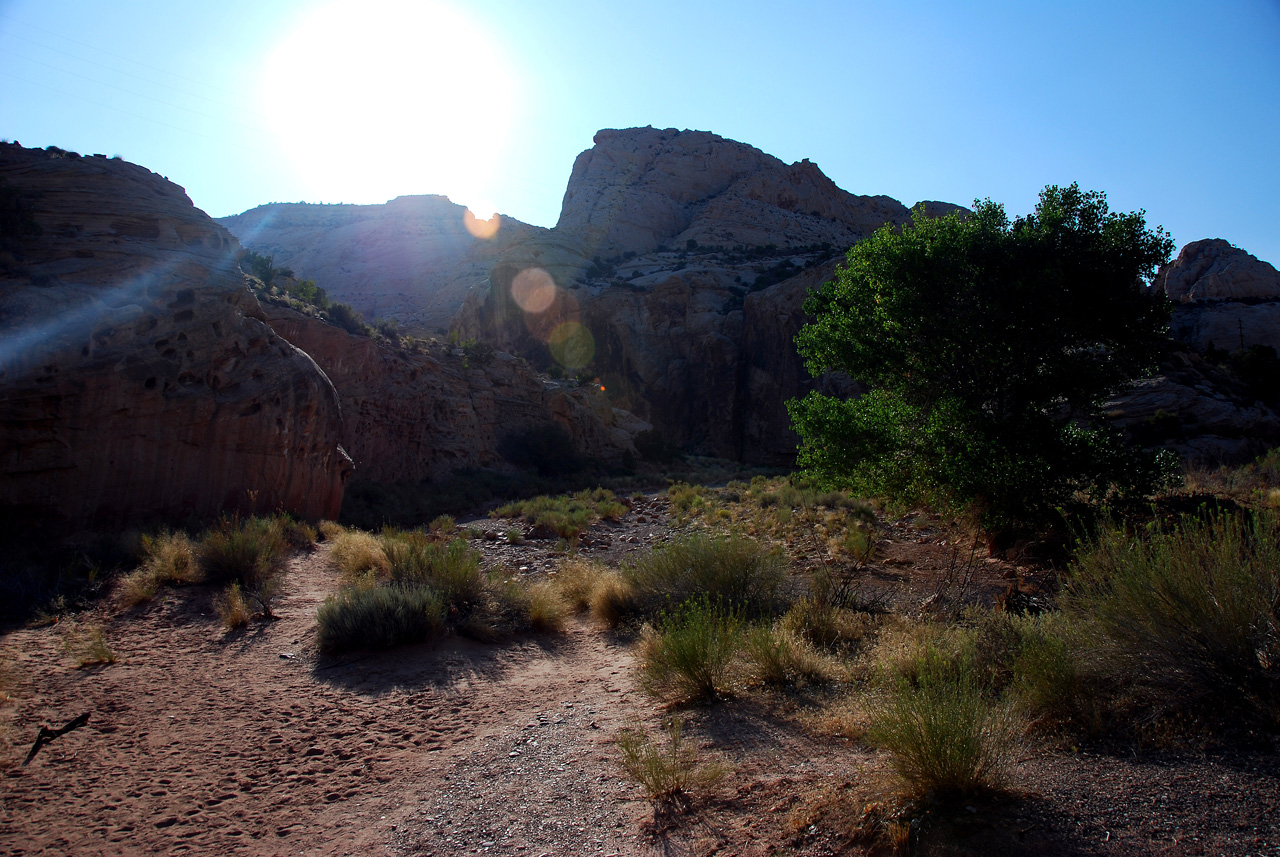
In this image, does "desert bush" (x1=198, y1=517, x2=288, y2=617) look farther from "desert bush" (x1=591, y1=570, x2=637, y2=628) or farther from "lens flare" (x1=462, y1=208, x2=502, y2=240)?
"lens flare" (x1=462, y1=208, x2=502, y2=240)

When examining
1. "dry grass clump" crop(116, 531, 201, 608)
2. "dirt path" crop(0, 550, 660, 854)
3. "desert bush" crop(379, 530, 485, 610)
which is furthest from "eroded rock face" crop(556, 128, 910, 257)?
"dirt path" crop(0, 550, 660, 854)

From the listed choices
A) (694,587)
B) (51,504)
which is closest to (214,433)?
(51,504)

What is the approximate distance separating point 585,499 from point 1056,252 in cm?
1595

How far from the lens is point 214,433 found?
497 inches

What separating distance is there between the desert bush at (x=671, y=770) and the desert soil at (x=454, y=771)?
10cm

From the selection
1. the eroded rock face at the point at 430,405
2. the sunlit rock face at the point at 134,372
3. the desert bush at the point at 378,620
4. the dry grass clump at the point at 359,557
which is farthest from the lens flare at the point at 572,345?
the desert bush at the point at 378,620

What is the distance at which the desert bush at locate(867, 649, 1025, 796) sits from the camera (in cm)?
301

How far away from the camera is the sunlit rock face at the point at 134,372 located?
10.6 m

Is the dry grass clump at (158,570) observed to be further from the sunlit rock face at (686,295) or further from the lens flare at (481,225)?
the lens flare at (481,225)

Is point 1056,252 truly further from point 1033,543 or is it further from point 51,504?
point 51,504

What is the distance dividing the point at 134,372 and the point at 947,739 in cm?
1388

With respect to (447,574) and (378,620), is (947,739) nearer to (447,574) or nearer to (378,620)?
(378,620)

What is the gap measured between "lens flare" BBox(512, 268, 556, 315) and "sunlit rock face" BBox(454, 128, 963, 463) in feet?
0.57

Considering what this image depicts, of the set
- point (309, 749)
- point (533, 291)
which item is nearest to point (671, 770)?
point (309, 749)
